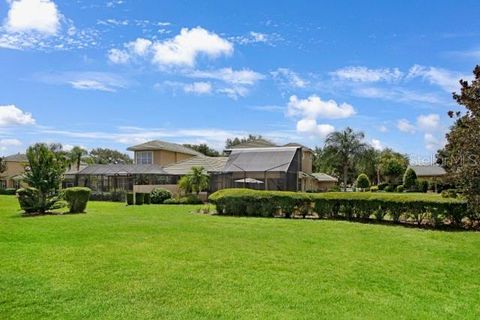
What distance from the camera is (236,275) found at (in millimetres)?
7520

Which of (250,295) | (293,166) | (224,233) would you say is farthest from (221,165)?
(250,295)

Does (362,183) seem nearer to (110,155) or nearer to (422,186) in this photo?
(422,186)

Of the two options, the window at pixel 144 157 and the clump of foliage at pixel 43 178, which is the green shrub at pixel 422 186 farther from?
the clump of foliage at pixel 43 178

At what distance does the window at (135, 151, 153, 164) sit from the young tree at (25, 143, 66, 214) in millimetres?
24616

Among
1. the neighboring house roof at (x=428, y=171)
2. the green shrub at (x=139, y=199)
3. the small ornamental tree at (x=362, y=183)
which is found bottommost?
the green shrub at (x=139, y=199)

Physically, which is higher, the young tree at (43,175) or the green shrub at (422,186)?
the young tree at (43,175)

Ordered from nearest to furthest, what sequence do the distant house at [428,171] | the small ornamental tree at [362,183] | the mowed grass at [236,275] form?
the mowed grass at [236,275] < the small ornamental tree at [362,183] < the distant house at [428,171]

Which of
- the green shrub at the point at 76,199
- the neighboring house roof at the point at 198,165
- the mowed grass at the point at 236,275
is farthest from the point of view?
the neighboring house roof at the point at 198,165

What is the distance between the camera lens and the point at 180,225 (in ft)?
48.5

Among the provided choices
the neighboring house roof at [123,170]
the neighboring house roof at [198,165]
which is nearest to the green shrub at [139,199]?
the neighboring house roof at [198,165]

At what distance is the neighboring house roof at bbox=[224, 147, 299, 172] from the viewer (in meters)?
34.8

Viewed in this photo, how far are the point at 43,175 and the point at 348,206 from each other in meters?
14.9

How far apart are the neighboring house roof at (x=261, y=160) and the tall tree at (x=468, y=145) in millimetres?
21262

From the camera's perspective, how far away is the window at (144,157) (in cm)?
4584
